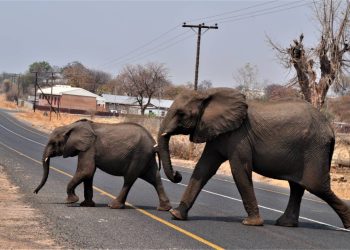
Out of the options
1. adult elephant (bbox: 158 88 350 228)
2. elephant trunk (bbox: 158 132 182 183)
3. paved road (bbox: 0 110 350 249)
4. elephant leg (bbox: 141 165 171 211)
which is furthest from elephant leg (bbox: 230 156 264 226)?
elephant leg (bbox: 141 165 171 211)

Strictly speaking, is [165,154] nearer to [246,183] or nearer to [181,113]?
[181,113]

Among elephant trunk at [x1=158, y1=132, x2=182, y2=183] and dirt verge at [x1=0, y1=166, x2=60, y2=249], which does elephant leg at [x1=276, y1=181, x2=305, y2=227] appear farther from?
dirt verge at [x1=0, y1=166, x2=60, y2=249]

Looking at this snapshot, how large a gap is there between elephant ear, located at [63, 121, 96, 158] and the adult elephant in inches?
→ 93.6

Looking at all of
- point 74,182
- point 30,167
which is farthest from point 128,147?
point 30,167

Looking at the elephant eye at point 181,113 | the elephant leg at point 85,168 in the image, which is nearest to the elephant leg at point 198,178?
the elephant eye at point 181,113

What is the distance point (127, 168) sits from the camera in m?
13.2

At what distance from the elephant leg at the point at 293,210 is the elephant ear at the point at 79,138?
4354 millimetres

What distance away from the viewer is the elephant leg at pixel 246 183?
11195mm

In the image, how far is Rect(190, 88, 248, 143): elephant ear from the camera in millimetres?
11219

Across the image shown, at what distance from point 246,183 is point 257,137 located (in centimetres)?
86

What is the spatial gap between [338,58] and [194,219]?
1864 centimetres

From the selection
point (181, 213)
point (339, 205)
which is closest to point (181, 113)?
point (181, 213)

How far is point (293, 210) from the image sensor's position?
11711mm

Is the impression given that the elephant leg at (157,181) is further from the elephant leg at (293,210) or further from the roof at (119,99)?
the roof at (119,99)
